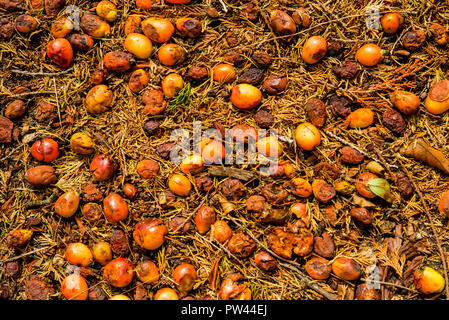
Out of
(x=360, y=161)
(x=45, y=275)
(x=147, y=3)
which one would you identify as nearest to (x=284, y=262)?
(x=360, y=161)

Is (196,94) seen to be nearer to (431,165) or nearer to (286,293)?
(286,293)

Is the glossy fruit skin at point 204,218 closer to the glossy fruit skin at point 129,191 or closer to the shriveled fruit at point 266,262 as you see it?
the shriveled fruit at point 266,262

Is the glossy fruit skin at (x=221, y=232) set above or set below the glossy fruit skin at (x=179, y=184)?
below

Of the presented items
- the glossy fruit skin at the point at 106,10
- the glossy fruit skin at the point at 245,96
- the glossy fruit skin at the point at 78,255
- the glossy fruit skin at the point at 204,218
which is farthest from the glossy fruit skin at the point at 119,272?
the glossy fruit skin at the point at 106,10

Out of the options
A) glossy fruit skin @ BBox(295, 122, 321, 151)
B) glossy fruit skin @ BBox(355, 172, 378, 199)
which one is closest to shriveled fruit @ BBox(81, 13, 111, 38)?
glossy fruit skin @ BBox(295, 122, 321, 151)

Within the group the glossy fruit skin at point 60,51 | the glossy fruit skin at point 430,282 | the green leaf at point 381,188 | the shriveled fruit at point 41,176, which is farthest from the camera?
the glossy fruit skin at point 60,51

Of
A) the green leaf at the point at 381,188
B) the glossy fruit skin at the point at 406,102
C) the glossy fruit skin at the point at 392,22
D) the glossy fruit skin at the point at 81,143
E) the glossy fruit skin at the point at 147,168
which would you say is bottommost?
the green leaf at the point at 381,188

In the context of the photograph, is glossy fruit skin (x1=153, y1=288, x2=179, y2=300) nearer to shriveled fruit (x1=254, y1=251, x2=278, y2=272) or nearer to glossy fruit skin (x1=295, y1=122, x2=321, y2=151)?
shriveled fruit (x1=254, y1=251, x2=278, y2=272)

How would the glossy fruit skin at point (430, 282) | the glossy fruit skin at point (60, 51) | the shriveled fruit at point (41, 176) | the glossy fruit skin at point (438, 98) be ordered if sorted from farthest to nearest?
the glossy fruit skin at point (60, 51) → the shriveled fruit at point (41, 176) → the glossy fruit skin at point (438, 98) → the glossy fruit skin at point (430, 282)
